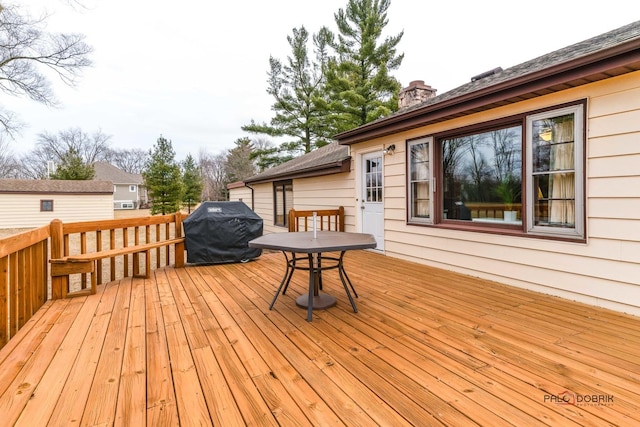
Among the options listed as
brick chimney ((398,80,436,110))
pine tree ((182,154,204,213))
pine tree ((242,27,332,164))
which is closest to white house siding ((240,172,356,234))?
brick chimney ((398,80,436,110))

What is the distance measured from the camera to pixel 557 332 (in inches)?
94.4

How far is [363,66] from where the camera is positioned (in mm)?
13375

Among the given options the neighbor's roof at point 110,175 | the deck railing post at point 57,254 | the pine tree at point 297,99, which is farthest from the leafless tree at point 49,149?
the deck railing post at point 57,254

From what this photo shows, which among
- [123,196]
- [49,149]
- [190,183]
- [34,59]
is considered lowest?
[123,196]

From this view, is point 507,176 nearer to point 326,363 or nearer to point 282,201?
point 326,363

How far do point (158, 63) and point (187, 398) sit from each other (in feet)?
40.1

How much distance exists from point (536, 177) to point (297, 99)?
15.9 metres

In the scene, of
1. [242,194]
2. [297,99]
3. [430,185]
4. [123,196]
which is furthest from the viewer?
[123,196]

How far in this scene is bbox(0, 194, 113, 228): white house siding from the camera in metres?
15.5

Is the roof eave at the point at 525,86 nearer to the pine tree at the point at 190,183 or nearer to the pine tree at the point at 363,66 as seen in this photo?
the pine tree at the point at 363,66

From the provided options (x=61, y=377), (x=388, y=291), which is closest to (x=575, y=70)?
(x=388, y=291)

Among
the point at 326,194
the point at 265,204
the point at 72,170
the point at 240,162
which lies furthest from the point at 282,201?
the point at 240,162

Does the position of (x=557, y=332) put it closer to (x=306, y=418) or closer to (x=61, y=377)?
(x=306, y=418)

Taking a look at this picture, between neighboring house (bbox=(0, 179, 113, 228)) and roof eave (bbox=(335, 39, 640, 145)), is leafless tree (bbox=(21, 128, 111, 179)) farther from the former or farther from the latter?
roof eave (bbox=(335, 39, 640, 145))
